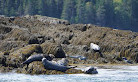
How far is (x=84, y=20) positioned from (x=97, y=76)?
361ft

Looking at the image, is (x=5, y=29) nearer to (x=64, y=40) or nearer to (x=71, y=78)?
(x=64, y=40)

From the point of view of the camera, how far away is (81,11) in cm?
14100

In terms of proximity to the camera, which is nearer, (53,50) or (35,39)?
(53,50)

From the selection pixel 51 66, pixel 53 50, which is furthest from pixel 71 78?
pixel 53 50

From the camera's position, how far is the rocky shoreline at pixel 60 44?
97.7 feet

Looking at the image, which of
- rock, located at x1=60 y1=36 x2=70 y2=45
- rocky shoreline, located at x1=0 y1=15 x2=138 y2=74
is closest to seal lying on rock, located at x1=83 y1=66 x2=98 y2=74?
rocky shoreline, located at x1=0 y1=15 x2=138 y2=74

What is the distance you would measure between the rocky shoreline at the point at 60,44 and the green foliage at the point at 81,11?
8531cm

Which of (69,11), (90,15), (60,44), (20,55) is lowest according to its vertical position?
(90,15)

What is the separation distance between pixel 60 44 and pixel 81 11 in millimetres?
101919

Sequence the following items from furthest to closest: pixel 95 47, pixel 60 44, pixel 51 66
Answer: pixel 60 44, pixel 95 47, pixel 51 66

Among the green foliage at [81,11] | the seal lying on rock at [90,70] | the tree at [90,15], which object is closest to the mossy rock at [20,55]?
the seal lying on rock at [90,70]

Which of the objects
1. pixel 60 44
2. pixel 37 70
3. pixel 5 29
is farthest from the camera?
pixel 5 29

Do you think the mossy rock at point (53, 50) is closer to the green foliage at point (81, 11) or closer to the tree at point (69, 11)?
the green foliage at point (81, 11)

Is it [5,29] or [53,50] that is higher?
[5,29]
